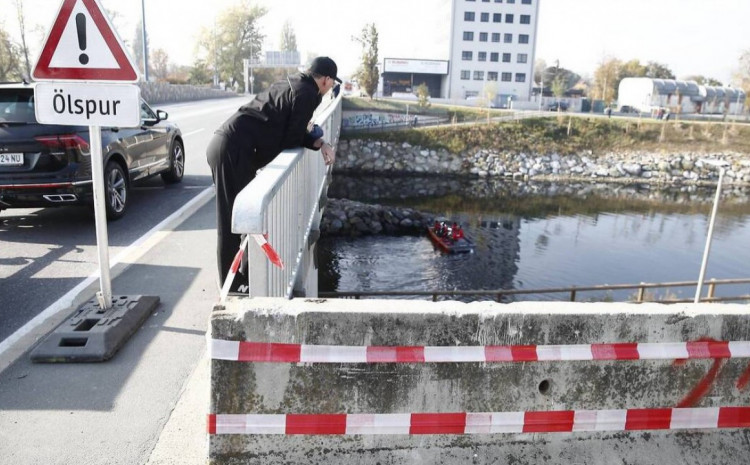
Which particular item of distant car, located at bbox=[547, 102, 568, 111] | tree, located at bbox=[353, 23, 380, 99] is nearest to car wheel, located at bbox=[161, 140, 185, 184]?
tree, located at bbox=[353, 23, 380, 99]

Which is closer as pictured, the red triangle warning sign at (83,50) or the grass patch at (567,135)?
the red triangle warning sign at (83,50)

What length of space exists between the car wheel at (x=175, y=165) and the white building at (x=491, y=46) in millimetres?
73299

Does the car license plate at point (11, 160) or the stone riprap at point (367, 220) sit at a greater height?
the car license plate at point (11, 160)

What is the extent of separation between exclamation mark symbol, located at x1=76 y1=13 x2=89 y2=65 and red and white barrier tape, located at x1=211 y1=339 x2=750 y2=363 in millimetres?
2799

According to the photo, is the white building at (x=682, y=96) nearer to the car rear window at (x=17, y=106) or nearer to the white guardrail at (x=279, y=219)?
the car rear window at (x=17, y=106)

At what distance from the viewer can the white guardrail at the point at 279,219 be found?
2.68 metres

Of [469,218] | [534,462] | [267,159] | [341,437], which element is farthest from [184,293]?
[469,218]

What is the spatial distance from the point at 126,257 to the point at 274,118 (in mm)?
3138

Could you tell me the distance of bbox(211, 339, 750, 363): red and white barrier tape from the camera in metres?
2.77

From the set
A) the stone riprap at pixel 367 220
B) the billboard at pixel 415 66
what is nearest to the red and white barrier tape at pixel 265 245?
the stone riprap at pixel 367 220

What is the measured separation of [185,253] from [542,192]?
3592 centimetres

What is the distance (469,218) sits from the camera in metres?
31.1

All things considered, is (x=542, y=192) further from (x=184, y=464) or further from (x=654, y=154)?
(x=184, y=464)

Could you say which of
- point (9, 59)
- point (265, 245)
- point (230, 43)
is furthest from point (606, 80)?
point (265, 245)
